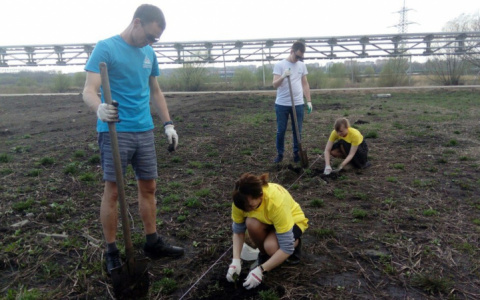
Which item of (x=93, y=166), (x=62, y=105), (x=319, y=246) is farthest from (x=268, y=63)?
(x=319, y=246)

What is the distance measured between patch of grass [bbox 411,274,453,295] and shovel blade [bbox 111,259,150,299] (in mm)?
1979

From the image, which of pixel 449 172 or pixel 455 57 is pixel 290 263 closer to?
pixel 449 172

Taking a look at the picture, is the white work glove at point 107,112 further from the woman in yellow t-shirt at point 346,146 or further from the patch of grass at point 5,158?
the patch of grass at point 5,158

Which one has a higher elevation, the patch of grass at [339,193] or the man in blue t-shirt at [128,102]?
the man in blue t-shirt at [128,102]

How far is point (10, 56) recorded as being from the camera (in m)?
24.0

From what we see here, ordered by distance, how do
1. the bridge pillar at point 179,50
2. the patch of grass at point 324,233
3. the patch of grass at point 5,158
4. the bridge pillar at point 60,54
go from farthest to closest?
the bridge pillar at point 60,54 → the bridge pillar at point 179,50 → the patch of grass at point 5,158 → the patch of grass at point 324,233

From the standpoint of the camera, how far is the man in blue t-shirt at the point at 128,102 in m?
2.67

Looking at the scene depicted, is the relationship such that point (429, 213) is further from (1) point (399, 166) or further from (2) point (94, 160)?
(2) point (94, 160)

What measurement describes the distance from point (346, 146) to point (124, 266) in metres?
3.97

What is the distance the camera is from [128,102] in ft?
9.41

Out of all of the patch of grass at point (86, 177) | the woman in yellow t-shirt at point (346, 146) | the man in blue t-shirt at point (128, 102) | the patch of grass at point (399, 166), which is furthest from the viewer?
the patch of grass at point (399, 166)

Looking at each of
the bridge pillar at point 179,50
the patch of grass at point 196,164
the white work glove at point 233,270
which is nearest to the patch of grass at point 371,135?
the patch of grass at point 196,164

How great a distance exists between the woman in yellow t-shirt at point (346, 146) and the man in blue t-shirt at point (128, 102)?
10.2 ft

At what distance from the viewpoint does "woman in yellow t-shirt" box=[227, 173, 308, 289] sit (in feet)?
8.34
